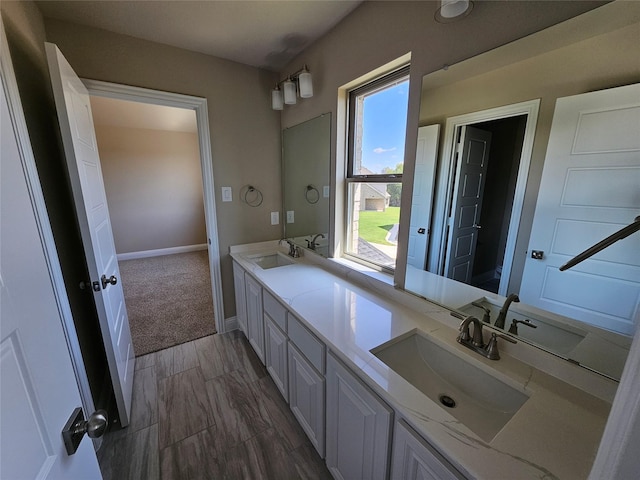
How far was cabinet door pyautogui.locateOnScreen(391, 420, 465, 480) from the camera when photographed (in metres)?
0.71

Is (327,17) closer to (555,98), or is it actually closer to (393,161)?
(393,161)

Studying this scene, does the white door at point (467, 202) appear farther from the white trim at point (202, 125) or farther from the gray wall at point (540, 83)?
the white trim at point (202, 125)

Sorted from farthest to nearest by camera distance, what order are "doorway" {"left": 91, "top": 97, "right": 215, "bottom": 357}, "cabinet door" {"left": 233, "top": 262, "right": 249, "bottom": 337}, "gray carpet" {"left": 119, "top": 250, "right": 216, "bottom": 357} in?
1. "doorway" {"left": 91, "top": 97, "right": 215, "bottom": 357}
2. "gray carpet" {"left": 119, "top": 250, "right": 216, "bottom": 357}
3. "cabinet door" {"left": 233, "top": 262, "right": 249, "bottom": 337}

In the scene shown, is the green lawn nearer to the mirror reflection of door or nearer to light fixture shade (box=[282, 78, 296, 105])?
the mirror reflection of door

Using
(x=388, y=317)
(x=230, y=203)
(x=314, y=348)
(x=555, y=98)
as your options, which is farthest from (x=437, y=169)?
(x=230, y=203)

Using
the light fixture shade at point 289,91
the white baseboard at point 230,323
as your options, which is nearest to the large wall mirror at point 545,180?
the light fixture shade at point 289,91

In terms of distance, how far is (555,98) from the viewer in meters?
0.90

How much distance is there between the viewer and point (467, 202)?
1.25m

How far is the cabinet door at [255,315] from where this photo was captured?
1.92m

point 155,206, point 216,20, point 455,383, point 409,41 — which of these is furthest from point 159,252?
point 455,383

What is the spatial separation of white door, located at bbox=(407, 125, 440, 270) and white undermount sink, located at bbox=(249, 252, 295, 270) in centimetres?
121

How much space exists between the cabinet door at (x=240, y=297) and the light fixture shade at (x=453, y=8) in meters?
1.98

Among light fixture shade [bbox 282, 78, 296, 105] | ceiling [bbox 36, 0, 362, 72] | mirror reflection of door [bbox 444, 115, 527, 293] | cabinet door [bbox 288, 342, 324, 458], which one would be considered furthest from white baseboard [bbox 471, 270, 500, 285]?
light fixture shade [bbox 282, 78, 296, 105]

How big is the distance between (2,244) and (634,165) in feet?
5.04
